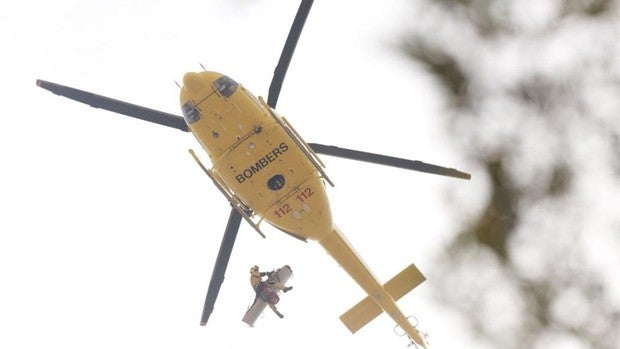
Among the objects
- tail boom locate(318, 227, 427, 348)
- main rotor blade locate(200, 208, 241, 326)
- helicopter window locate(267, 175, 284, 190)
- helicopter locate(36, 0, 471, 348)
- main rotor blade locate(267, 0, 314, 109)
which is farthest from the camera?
tail boom locate(318, 227, 427, 348)

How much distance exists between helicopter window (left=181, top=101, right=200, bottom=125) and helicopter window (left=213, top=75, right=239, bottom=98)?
2.28 ft

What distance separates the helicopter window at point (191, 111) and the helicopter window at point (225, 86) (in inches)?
27.4

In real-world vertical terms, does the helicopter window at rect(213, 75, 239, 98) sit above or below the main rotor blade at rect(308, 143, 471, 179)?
above

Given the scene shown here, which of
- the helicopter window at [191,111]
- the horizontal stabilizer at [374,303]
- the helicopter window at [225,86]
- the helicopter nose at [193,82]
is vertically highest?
the helicopter nose at [193,82]

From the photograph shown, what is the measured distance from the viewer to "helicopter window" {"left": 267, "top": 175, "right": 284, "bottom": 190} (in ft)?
58.0

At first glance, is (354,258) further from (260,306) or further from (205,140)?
(205,140)

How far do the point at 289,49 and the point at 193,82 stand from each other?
2.45 m

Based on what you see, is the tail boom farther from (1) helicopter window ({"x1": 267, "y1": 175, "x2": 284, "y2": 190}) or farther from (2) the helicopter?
(1) helicopter window ({"x1": 267, "y1": 175, "x2": 284, "y2": 190})

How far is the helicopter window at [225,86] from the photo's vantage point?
17.4 meters

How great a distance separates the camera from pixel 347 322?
66.9 ft

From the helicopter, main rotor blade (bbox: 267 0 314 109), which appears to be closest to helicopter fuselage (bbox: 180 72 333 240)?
the helicopter

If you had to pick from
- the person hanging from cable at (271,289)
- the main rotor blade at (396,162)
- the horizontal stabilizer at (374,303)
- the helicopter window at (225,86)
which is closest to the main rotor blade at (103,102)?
the helicopter window at (225,86)

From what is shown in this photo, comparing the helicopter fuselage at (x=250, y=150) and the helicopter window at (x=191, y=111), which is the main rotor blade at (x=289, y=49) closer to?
the helicopter fuselage at (x=250, y=150)

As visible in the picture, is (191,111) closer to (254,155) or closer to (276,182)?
(254,155)
